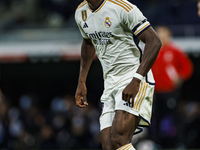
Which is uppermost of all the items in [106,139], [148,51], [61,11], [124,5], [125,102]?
[124,5]

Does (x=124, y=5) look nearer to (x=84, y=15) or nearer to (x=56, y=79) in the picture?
(x=84, y=15)

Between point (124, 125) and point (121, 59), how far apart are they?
0.71 m

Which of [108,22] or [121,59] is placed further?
[121,59]

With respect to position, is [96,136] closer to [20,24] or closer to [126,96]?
[20,24]

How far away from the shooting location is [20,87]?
14.8 metres

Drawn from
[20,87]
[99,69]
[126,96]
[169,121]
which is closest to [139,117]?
[126,96]

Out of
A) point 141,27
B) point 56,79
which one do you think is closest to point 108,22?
point 141,27

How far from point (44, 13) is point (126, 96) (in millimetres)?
11970

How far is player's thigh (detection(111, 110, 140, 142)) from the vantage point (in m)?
4.14

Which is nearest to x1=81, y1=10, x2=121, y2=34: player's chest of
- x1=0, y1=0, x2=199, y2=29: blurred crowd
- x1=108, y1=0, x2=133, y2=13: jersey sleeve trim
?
x1=108, y1=0, x2=133, y2=13: jersey sleeve trim

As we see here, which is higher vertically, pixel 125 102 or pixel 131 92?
pixel 131 92

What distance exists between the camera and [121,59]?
4.41 meters

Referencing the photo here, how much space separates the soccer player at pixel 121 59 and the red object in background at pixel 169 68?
10.7ft

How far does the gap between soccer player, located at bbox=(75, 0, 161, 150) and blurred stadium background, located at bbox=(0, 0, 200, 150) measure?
3.85 metres
